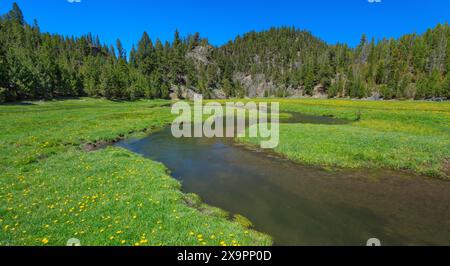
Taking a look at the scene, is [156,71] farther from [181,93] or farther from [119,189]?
[119,189]

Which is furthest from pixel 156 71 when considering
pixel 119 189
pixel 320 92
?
pixel 119 189

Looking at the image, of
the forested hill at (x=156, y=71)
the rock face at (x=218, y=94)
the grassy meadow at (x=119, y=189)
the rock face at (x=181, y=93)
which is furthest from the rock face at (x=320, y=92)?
the grassy meadow at (x=119, y=189)

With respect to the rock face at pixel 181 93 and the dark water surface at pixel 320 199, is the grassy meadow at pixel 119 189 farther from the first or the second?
the rock face at pixel 181 93

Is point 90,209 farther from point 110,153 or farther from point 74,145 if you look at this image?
point 74,145

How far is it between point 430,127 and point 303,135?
943 inches

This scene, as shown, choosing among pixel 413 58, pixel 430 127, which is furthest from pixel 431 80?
pixel 430 127

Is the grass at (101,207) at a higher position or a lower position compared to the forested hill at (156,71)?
lower

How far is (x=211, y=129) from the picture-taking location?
42594mm

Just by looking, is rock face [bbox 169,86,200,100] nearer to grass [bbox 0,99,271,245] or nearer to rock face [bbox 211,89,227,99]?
rock face [bbox 211,89,227,99]

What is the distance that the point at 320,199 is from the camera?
1488cm

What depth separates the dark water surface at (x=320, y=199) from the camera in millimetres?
11102

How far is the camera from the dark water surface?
1110cm

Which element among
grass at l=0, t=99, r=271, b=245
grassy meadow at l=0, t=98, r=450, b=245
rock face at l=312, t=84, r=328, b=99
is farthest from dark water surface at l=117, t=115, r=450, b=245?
rock face at l=312, t=84, r=328, b=99
